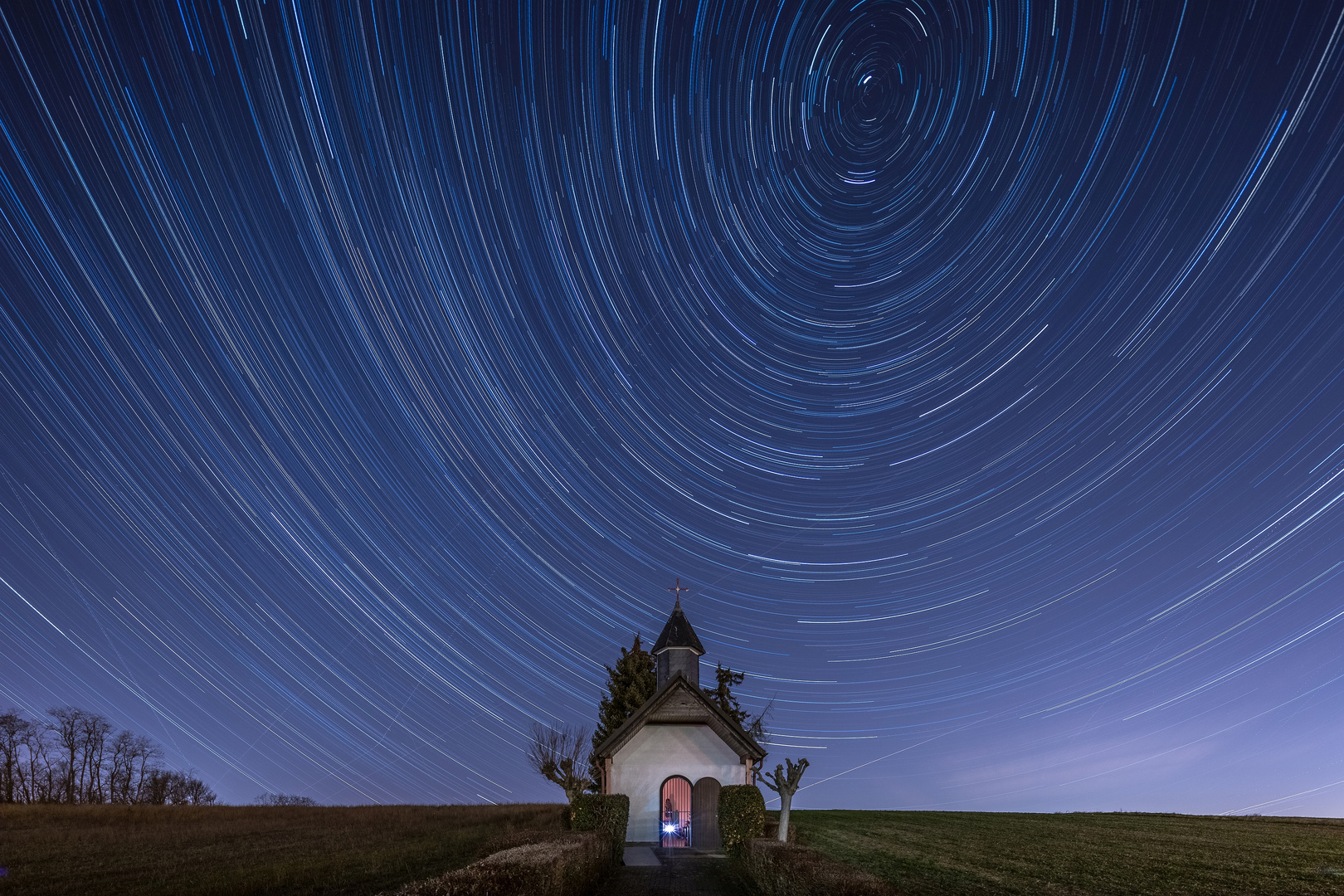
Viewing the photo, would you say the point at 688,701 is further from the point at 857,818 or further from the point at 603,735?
the point at 857,818

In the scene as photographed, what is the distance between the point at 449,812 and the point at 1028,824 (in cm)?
3548

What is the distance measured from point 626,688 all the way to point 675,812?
15.6 meters

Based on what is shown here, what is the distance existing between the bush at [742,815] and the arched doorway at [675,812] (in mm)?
3857

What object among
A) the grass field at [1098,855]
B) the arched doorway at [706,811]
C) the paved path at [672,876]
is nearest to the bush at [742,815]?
the paved path at [672,876]

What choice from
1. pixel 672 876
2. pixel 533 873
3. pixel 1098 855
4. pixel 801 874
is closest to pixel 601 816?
pixel 672 876

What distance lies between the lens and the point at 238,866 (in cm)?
2212

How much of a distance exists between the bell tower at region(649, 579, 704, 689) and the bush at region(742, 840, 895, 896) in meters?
15.9

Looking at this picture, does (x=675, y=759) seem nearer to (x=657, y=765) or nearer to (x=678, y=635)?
(x=657, y=765)

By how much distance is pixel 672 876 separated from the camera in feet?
65.3

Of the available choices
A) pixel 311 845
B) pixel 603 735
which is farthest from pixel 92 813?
pixel 603 735

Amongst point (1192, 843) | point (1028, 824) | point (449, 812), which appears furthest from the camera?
point (449, 812)

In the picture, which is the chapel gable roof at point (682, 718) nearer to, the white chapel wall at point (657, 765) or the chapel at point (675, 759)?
the chapel at point (675, 759)

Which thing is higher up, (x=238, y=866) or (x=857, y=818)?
(x=857, y=818)

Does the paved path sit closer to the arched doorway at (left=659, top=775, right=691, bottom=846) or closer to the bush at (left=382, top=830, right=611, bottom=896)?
the bush at (left=382, top=830, right=611, bottom=896)
